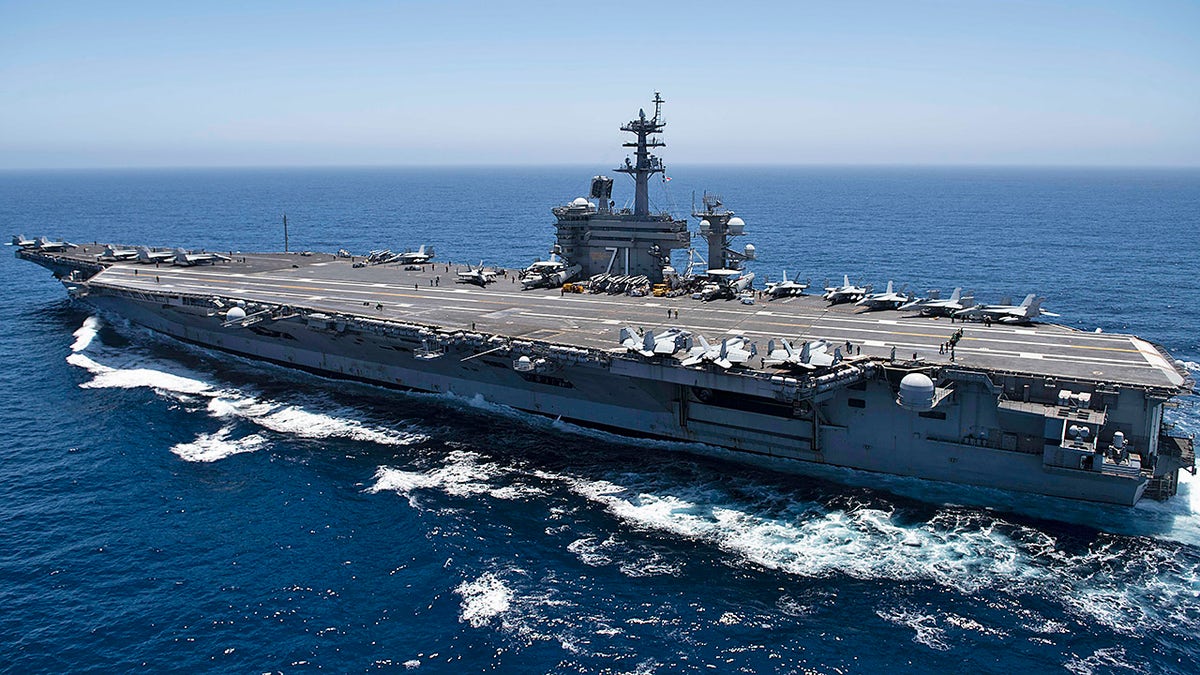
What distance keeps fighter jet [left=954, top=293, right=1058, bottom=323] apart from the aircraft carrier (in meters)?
0.27

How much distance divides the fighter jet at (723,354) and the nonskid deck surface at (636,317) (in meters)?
1.11

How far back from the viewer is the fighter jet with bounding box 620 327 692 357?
78.9ft

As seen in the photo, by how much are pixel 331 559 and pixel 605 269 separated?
23.6 m

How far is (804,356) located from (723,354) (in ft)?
7.50

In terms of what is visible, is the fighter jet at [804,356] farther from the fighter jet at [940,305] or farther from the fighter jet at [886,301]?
the fighter jet at [886,301]

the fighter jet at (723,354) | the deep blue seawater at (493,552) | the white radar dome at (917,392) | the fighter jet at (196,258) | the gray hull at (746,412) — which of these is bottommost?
the deep blue seawater at (493,552)

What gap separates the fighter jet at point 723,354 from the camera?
912 inches

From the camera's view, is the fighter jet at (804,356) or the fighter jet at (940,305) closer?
the fighter jet at (804,356)

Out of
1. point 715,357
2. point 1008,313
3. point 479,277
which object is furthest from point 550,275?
point 1008,313

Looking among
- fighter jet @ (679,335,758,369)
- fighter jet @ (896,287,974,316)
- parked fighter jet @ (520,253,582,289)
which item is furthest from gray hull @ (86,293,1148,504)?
parked fighter jet @ (520,253,582,289)

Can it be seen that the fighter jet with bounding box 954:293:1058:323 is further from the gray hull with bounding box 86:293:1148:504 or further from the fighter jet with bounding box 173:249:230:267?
the fighter jet with bounding box 173:249:230:267

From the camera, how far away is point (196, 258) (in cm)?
4997

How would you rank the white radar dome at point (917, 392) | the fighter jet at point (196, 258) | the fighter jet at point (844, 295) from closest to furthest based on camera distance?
1. the white radar dome at point (917, 392)
2. the fighter jet at point (844, 295)
3. the fighter jet at point (196, 258)

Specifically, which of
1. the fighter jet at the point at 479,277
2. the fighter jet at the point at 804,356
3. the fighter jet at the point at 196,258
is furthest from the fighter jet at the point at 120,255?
the fighter jet at the point at 804,356
